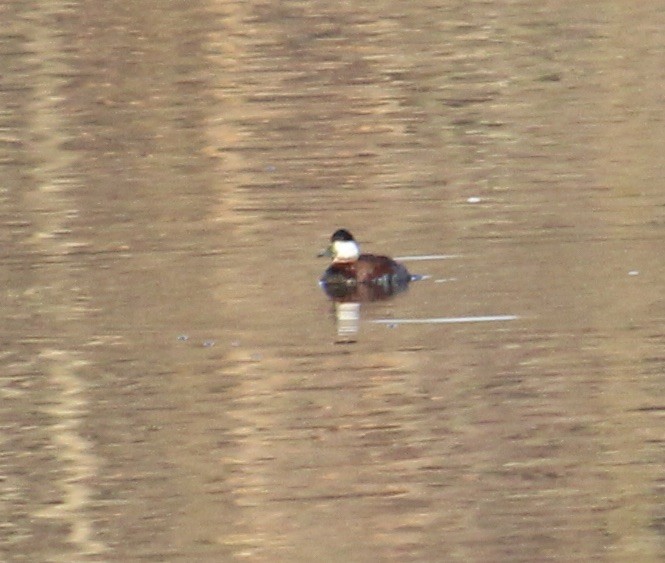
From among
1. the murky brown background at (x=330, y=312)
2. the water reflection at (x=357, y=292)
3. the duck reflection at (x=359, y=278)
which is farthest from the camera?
the duck reflection at (x=359, y=278)

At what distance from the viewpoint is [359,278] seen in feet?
38.6

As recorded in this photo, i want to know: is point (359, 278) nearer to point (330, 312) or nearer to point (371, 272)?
point (371, 272)

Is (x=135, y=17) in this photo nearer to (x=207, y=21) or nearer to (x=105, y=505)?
(x=207, y=21)

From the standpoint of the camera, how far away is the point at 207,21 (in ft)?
77.7

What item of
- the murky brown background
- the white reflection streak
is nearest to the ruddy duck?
the murky brown background

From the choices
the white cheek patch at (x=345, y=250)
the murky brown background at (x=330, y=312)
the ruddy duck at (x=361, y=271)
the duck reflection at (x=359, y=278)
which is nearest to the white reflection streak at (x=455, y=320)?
the murky brown background at (x=330, y=312)

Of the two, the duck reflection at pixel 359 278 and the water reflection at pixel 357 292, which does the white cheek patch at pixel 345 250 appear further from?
the water reflection at pixel 357 292

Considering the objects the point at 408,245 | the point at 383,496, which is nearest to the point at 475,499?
the point at 383,496

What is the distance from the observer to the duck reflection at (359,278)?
38.2ft

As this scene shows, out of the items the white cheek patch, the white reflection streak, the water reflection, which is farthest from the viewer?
the white cheek patch

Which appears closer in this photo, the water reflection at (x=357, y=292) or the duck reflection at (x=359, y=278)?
the water reflection at (x=357, y=292)

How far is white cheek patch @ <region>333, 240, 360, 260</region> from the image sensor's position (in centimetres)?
1191

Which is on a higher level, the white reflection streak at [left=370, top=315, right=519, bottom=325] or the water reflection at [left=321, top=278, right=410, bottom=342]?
the white reflection streak at [left=370, top=315, right=519, bottom=325]

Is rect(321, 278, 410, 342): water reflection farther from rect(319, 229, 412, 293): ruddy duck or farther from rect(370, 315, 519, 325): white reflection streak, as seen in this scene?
rect(370, 315, 519, 325): white reflection streak
